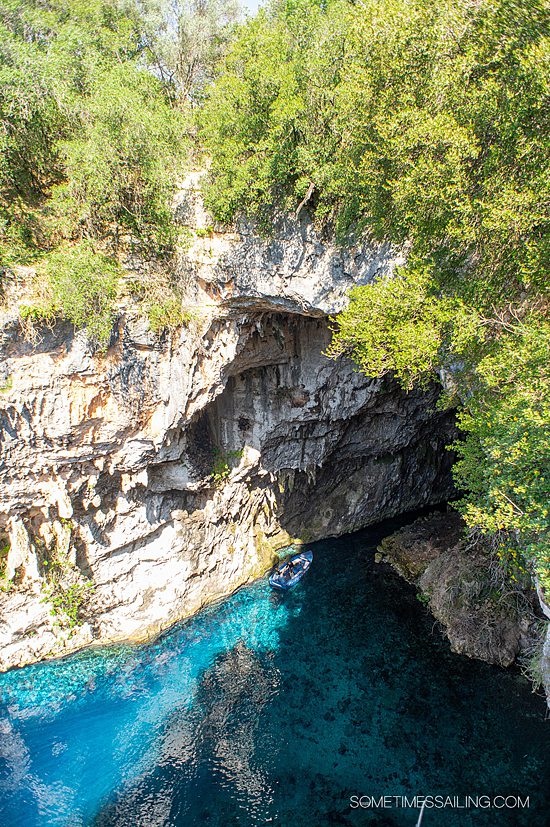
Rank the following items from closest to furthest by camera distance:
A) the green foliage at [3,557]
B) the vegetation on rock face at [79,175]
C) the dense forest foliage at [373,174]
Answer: the dense forest foliage at [373,174], the vegetation on rock face at [79,175], the green foliage at [3,557]

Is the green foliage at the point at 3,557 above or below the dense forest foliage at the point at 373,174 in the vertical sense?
below

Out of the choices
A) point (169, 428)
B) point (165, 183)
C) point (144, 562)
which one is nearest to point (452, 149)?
point (165, 183)

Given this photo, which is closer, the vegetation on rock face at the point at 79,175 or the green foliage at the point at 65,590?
A: the vegetation on rock face at the point at 79,175

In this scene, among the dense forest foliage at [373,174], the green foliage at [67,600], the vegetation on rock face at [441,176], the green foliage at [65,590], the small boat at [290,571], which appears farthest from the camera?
the small boat at [290,571]

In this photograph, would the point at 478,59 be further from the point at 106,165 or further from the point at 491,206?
the point at 106,165

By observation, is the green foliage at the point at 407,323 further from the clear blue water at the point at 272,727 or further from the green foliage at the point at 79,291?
the clear blue water at the point at 272,727

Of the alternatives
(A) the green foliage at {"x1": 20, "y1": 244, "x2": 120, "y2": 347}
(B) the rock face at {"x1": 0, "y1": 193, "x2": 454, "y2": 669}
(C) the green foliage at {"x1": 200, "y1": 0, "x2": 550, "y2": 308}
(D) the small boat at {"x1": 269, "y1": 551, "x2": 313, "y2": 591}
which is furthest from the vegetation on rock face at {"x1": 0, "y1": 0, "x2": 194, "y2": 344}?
(D) the small boat at {"x1": 269, "y1": 551, "x2": 313, "y2": 591}

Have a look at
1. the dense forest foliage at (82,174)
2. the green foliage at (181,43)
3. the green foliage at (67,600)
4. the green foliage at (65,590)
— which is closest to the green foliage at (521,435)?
the dense forest foliage at (82,174)

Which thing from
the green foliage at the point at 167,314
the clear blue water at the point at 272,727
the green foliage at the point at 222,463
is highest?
the green foliage at the point at 167,314
